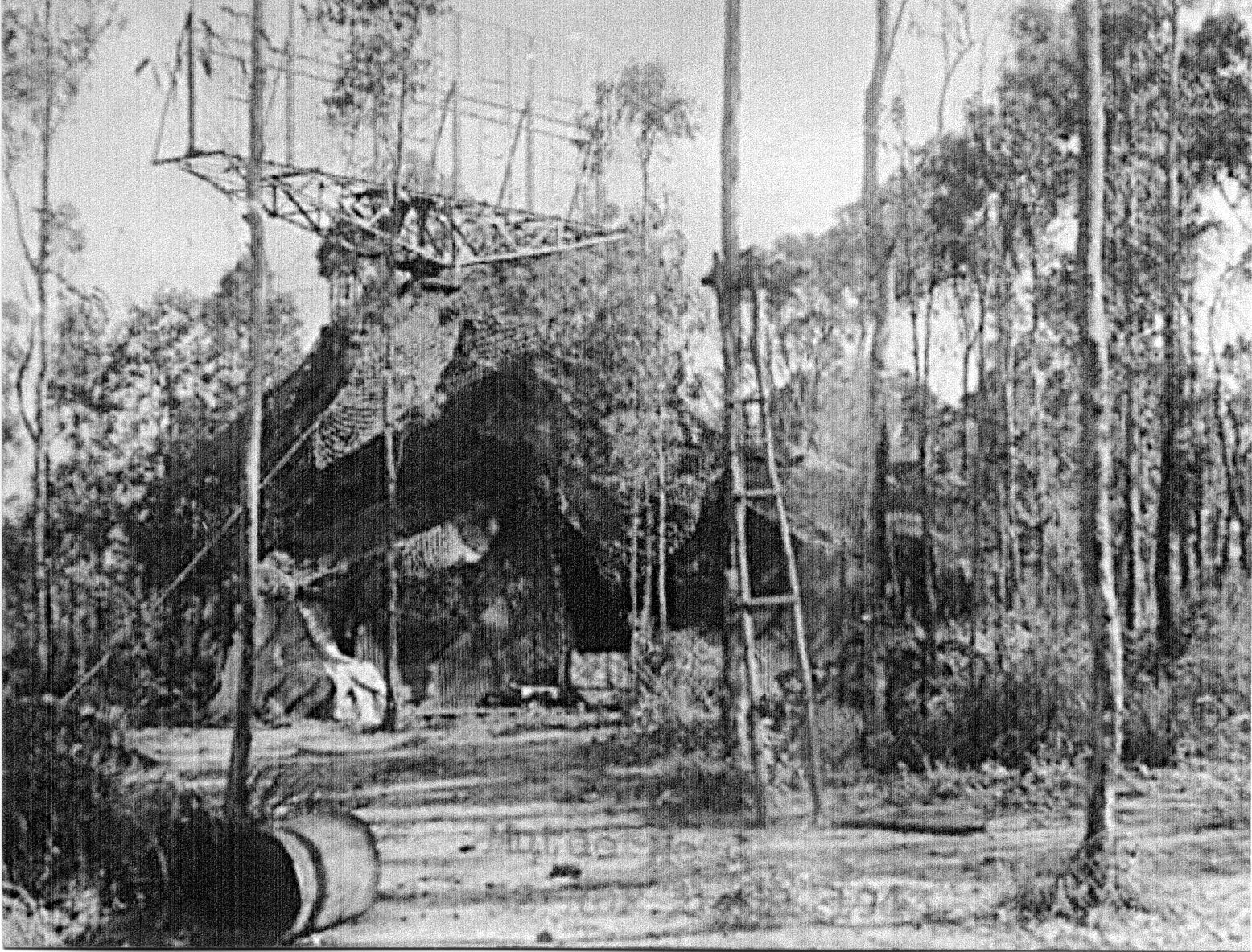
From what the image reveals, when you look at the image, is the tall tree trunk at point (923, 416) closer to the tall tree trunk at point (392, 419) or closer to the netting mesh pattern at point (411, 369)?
the netting mesh pattern at point (411, 369)

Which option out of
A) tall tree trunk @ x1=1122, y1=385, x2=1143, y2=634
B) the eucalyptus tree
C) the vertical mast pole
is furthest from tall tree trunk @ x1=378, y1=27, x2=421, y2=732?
tall tree trunk @ x1=1122, y1=385, x2=1143, y2=634

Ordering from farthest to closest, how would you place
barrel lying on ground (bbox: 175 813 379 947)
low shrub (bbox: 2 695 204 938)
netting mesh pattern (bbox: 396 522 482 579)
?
netting mesh pattern (bbox: 396 522 482 579)
low shrub (bbox: 2 695 204 938)
barrel lying on ground (bbox: 175 813 379 947)

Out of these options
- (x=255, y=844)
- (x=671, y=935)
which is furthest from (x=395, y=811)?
(x=671, y=935)

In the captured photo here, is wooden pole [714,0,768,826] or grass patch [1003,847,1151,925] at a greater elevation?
wooden pole [714,0,768,826]

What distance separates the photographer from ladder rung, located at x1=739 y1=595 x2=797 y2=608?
401 cm

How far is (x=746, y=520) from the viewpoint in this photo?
4133 mm

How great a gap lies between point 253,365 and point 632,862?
148cm

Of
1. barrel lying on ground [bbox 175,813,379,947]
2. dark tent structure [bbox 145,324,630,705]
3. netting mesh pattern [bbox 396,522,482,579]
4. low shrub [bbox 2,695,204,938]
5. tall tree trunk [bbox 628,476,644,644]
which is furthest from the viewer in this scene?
tall tree trunk [bbox 628,476,644,644]

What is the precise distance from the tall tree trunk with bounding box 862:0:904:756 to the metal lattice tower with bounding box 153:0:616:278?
0.70 metres

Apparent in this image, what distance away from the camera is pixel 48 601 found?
389cm

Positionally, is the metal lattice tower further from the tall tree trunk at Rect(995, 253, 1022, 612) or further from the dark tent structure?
the tall tree trunk at Rect(995, 253, 1022, 612)

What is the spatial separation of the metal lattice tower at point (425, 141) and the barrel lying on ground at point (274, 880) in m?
1.36

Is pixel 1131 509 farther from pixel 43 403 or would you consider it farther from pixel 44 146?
pixel 44 146

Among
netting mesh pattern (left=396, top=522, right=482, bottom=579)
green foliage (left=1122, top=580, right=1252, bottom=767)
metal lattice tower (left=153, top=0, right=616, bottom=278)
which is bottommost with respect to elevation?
green foliage (left=1122, top=580, right=1252, bottom=767)
